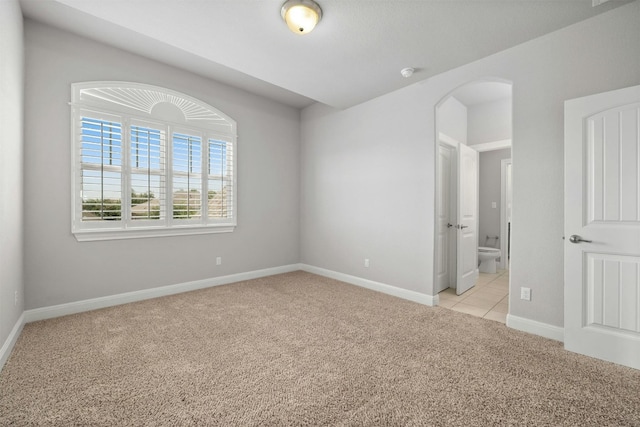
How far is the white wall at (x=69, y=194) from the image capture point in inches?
112

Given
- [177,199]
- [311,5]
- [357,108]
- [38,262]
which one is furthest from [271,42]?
[38,262]

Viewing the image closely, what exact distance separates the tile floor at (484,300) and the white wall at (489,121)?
2233 mm

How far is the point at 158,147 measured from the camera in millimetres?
3623

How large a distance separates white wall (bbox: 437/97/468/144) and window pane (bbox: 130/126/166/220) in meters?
3.75

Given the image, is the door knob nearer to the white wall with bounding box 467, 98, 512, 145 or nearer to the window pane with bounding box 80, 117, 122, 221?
the white wall with bounding box 467, 98, 512, 145

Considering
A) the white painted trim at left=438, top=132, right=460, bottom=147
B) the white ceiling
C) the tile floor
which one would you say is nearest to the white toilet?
the tile floor

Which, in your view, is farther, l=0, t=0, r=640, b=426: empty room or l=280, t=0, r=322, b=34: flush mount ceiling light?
l=280, t=0, r=322, b=34: flush mount ceiling light

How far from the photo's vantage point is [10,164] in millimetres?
2256

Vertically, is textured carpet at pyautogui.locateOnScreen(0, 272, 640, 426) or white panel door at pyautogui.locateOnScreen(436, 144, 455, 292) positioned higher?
white panel door at pyautogui.locateOnScreen(436, 144, 455, 292)

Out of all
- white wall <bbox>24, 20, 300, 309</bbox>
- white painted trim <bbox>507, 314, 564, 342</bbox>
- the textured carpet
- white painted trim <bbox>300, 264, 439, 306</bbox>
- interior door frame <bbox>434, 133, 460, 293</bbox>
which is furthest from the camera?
interior door frame <bbox>434, 133, 460, 293</bbox>

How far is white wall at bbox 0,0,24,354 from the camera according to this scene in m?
2.04

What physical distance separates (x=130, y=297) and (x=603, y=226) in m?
4.66

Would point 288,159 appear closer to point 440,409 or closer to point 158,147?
point 158,147

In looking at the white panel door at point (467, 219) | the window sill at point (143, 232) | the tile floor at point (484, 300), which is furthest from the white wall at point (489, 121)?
the window sill at point (143, 232)
